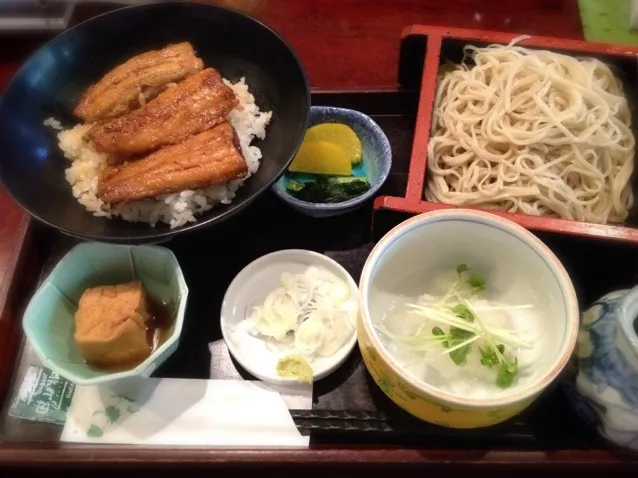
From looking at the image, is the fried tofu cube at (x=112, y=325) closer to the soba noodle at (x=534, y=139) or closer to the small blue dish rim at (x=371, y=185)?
the small blue dish rim at (x=371, y=185)

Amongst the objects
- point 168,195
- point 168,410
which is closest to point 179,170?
point 168,195

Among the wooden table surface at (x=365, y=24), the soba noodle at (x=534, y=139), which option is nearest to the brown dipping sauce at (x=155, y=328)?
the soba noodle at (x=534, y=139)

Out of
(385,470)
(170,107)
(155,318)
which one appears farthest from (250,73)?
(385,470)

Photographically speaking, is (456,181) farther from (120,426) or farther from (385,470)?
(120,426)

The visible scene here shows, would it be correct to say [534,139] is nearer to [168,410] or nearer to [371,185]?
[371,185]

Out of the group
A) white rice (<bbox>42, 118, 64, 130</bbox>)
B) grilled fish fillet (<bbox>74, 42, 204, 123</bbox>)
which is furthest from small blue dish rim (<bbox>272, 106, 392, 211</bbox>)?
white rice (<bbox>42, 118, 64, 130</bbox>)

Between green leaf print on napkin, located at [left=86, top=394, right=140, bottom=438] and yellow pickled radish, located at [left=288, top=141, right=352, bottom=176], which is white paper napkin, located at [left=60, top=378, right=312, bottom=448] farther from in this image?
yellow pickled radish, located at [left=288, top=141, right=352, bottom=176]

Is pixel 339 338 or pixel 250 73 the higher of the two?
pixel 250 73
